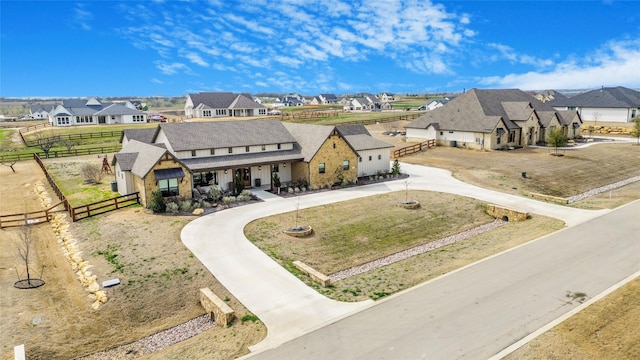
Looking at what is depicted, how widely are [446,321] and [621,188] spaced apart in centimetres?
3126

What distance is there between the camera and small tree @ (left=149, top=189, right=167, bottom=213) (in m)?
27.0

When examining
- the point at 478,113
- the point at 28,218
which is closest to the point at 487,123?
the point at 478,113

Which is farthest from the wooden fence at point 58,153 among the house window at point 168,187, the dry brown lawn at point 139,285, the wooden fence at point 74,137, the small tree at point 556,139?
the small tree at point 556,139

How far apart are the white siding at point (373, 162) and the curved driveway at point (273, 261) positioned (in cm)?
265

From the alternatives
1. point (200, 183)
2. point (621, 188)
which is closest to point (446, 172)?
point (621, 188)

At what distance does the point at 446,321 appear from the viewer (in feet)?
47.3

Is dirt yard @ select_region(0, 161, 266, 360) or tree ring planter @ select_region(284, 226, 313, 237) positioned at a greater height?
tree ring planter @ select_region(284, 226, 313, 237)

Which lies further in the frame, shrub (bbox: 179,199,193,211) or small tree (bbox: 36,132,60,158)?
small tree (bbox: 36,132,60,158)

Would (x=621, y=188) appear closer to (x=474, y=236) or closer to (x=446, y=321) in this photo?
(x=474, y=236)

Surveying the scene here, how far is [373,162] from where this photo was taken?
38906mm

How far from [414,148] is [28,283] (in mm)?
41383

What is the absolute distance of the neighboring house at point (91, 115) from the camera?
81.0m

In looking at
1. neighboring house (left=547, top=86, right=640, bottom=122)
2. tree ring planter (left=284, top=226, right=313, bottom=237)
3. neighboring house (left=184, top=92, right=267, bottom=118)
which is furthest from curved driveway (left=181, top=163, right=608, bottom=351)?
neighboring house (left=547, top=86, right=640, bottom=122)

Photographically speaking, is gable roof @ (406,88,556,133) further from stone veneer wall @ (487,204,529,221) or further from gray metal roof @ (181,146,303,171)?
gray metal roof @ (181,146,303,171)
